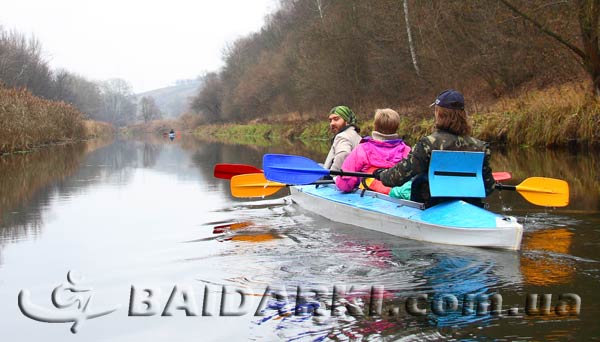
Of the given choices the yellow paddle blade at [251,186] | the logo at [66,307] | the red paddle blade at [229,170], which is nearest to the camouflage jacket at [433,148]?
the yellow paddle blade at [251,186]

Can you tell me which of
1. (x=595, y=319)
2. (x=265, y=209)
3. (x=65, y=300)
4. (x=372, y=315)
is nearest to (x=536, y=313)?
(x=595, y=319)

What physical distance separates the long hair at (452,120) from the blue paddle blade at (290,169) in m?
1.77

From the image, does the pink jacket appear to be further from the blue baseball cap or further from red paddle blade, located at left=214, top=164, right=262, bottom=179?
red paddle blade, located at left=214, top=164, right=262, bottom=179

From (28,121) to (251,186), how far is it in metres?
15.4

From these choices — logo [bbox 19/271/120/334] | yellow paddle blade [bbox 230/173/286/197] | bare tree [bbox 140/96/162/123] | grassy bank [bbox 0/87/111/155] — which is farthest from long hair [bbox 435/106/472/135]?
bare tree [bbox 140/96/162/123]

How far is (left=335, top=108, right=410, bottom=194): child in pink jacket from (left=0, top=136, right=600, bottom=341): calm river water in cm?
66

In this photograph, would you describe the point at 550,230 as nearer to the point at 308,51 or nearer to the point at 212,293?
the point at 212,293

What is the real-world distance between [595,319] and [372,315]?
115 cm

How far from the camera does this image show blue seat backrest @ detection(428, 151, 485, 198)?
558cm

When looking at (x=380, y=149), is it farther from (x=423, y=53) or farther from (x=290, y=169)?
(x=423, y=53)

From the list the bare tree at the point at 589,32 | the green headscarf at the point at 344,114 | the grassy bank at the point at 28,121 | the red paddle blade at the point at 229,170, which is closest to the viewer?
the green headscarf at the point at 344,114

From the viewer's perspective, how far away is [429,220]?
5652 millimetres

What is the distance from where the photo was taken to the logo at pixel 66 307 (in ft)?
12.7

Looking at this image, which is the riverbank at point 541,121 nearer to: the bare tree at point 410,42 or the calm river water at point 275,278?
the bare tree at point 410,42
